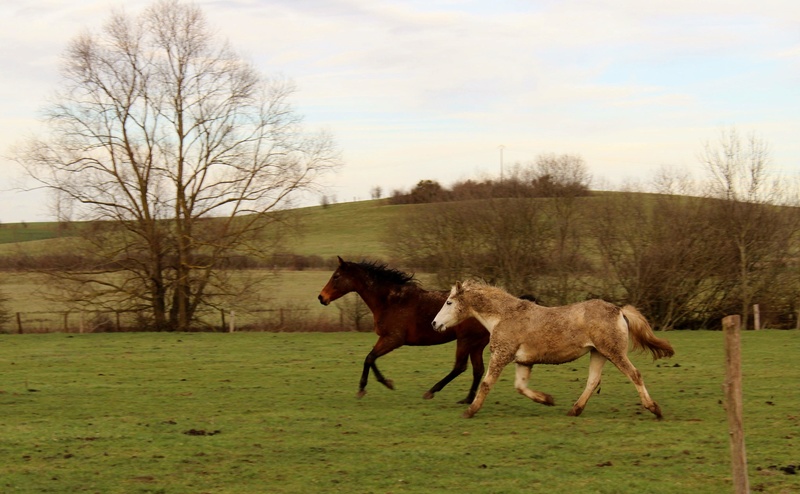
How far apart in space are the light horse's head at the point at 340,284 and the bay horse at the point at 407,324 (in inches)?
2.8

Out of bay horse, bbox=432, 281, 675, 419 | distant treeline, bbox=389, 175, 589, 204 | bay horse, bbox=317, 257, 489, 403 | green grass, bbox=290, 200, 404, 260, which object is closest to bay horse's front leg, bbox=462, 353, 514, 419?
bay horse, bbox=432, 281, 675, 419

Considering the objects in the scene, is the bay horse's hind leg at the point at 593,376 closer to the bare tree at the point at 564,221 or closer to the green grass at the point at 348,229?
the bare tree at the point at 564,221

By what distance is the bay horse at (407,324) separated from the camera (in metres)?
11.8

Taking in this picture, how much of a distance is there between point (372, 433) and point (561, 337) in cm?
262

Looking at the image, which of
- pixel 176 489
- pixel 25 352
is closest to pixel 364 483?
pixel 176 489

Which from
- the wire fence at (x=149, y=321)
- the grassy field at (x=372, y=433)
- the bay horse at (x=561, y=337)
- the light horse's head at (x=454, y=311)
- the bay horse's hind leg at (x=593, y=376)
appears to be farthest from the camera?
the wire fence at (x=149, y=321)

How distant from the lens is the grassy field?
7316 mm

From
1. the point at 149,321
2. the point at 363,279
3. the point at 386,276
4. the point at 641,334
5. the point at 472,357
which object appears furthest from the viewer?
the point at 149,321

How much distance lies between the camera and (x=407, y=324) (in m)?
12.2

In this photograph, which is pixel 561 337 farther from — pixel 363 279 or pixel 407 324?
pixel 363 279

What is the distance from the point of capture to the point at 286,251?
3491 centimetres

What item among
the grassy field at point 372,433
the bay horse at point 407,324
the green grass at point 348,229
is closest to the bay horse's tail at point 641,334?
the grassy field at point 372,433

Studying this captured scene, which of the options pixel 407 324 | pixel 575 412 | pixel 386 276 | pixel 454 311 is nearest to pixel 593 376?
pixel 575 412

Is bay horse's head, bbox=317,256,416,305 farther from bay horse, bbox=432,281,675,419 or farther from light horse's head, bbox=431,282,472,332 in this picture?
bay horse, bbox=432,281,675,419
